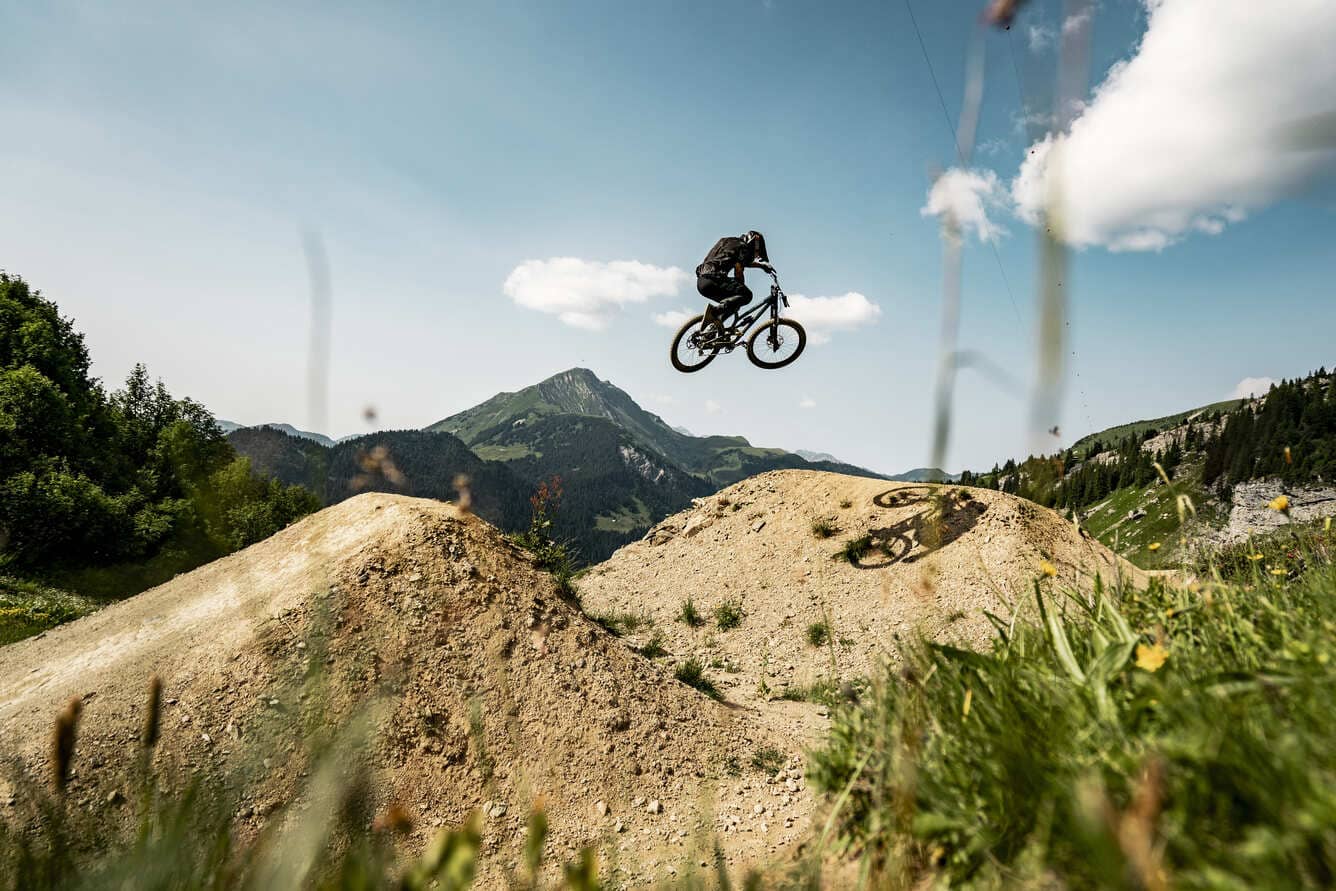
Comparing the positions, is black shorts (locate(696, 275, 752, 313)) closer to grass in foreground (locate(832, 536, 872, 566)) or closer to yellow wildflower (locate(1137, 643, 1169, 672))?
grass in foreground (locate(832, 536, 872, 566))

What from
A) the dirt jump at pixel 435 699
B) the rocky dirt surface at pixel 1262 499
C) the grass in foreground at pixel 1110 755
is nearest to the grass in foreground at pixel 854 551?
the dirt jump at pixel 435 699

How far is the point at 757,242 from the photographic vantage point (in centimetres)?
1334

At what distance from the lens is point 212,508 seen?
1.99 m

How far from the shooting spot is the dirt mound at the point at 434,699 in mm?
6691

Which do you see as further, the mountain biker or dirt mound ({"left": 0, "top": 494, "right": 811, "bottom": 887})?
the mountain biker

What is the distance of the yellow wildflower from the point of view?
6.07ft

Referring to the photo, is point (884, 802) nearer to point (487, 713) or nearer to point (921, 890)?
point (921, 890)

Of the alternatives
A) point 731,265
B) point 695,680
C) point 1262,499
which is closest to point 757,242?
point 731,265

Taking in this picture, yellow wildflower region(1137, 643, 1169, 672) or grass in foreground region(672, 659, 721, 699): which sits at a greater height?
yellow wildflower region(1137, 643, 1169, 672)

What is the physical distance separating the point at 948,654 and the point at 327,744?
2117 mm

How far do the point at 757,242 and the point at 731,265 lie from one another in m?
0.75

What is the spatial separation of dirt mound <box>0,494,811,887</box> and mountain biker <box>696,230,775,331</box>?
24.1 ft

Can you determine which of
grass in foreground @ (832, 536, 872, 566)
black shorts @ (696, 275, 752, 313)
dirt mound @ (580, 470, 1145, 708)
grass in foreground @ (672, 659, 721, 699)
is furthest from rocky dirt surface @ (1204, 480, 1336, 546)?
grass in foreground @ (672, 659, 721, 699)

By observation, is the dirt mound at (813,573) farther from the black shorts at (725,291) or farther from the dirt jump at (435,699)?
the black shorts at (725,291)
